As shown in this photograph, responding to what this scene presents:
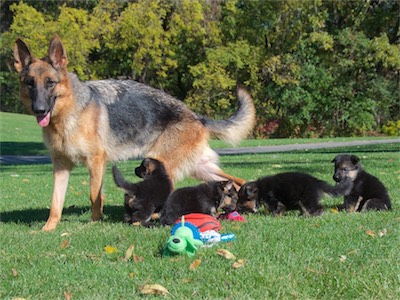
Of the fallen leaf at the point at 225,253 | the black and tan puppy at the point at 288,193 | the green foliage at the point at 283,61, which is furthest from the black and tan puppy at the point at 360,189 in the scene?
the green foliage at the point at 283,61

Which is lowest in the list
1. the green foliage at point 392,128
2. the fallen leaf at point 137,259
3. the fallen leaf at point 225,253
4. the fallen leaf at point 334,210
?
the green foliage at point 392,128

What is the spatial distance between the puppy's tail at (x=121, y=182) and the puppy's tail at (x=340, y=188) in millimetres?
2381

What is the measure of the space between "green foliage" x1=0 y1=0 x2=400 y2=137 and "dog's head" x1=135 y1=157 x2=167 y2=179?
29856 millimetres

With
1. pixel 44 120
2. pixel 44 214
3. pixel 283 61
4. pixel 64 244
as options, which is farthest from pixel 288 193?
pixel 283 61

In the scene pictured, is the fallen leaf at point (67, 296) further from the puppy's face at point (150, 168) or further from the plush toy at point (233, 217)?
the puppy's face at point (150, 168)

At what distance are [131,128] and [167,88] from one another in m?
34.7

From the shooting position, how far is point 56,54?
284 inches

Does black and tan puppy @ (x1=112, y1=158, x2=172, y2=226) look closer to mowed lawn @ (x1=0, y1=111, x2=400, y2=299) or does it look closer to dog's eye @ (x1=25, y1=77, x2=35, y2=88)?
mowed lawn @ (x1=0, y1=111, x2=400, y2=299)

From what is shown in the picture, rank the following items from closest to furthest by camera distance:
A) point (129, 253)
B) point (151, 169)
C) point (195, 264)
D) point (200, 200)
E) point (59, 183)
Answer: point (195, 264) < point (129, 253) < point (200, 200) < point (151, 169) < point (59, 183)

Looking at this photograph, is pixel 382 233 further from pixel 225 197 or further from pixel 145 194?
pixel 145 194

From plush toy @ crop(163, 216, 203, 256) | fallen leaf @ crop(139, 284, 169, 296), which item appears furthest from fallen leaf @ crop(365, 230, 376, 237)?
fallen leaf @ crop(139, 284, 169, 296)

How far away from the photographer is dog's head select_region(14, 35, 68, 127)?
6953mm

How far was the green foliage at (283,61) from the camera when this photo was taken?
38344 millimetres

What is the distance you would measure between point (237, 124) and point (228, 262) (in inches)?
163
